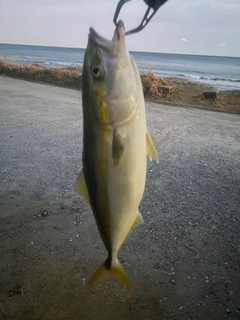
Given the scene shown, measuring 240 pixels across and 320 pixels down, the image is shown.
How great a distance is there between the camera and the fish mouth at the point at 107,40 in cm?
126

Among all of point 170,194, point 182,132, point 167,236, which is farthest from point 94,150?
point 182,132

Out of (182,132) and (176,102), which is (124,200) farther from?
(176,102)

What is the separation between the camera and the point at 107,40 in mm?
1306

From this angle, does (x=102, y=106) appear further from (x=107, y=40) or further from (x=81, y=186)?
(x=81, y=186)

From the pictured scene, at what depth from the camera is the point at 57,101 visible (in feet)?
37.6

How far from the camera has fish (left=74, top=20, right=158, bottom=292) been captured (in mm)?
1323

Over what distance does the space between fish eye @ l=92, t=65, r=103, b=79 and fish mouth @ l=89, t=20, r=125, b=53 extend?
0.25 feet

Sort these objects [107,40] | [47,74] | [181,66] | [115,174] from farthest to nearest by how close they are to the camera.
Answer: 1. [181,66]
2. [47,74]
3. [115,174]
4. [107,40]

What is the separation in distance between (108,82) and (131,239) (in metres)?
2.94

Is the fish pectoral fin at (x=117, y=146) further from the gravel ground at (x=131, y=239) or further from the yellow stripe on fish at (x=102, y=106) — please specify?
the gravel ground at (x=131, y=239)

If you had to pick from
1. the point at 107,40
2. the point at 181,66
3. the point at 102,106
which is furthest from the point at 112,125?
the point at 181,66

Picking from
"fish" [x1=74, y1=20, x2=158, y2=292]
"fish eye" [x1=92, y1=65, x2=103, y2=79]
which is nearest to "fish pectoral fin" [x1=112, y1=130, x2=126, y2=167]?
"fish" [x1=74, y1=20, x2=158, y2=292]

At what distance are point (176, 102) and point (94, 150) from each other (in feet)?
36.4

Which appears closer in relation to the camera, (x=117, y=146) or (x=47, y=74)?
(x=117, y=146)
